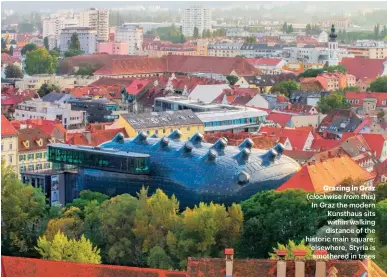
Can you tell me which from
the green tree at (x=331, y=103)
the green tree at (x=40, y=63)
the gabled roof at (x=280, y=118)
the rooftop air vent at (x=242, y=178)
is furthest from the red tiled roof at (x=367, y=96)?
the green tree at (x=40, y=63)

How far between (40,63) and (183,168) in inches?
1562

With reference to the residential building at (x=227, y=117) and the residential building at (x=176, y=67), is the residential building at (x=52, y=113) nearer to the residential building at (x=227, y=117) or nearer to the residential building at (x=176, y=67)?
the residential building at (x=227, y=117)

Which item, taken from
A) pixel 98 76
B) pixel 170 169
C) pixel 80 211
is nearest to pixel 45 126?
pixel 170 169

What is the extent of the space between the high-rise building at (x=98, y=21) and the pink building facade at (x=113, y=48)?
479 centimetres

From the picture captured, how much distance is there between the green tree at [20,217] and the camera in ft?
63.4

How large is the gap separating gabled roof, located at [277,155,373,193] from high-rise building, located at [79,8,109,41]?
62.0 m

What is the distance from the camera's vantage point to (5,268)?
13.9 meters

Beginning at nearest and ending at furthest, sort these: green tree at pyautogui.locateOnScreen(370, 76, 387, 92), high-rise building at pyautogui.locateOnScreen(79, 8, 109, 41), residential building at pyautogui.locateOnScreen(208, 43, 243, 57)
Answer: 1. green tree at pyautogui.locateOnScreen(370, 76, 387, 92)
2. residential building at pyautogui.locateOnScreen(208, 43, 243, 57)
3. high-rise building at pyautogui.locateOnScreen(79, 8, 109, 41)

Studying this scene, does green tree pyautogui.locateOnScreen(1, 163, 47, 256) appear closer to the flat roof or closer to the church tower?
A: the flat roof

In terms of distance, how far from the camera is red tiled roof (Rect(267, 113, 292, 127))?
36281 millimetres

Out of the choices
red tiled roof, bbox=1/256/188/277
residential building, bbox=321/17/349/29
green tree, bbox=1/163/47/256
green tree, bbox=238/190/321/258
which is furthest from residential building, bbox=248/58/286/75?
red tiled roof, bbox=1/256/188/277

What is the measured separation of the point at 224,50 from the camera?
3049 inches

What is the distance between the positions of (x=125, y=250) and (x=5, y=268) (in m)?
4.12

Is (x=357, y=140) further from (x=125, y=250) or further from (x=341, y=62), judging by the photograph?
(x=341, y=62)
